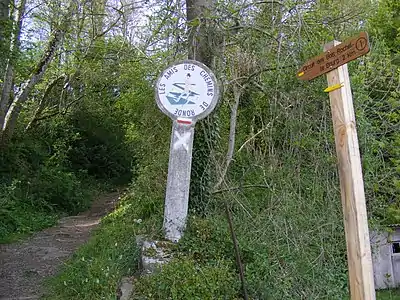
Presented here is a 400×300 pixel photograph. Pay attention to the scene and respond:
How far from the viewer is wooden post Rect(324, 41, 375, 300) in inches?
95.9

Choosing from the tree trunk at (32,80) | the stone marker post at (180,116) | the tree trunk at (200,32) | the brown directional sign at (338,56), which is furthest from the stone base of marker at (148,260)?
the tree trunk at (32,80)

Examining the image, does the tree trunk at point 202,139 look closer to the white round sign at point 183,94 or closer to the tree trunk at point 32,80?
the white round sign at point 183,94

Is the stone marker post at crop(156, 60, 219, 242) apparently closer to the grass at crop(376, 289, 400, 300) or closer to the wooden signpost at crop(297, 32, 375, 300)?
the wooden signpost at crop(297, 32, 375, 300)

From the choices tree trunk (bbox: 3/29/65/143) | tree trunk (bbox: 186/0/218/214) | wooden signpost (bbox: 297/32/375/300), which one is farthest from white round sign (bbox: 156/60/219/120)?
tree trunk (bbox: 3/29/65/143)

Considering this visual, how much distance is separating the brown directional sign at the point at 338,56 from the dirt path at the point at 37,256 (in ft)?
12.4

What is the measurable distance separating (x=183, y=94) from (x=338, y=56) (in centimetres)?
219

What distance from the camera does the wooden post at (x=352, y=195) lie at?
2.44 meters

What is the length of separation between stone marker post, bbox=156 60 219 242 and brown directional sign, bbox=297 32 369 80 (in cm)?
172

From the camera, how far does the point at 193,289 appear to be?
3572 mm

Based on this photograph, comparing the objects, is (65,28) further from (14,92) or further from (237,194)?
(237,194)

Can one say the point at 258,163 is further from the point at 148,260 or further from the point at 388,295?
the point at 388,295

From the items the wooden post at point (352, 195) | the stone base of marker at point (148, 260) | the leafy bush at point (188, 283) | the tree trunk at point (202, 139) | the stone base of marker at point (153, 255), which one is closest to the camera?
the wooden post at point (352, 195)

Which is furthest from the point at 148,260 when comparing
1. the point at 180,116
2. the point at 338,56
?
the point at 338,56

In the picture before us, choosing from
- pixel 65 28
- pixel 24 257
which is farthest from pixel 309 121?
pixel 65 28
